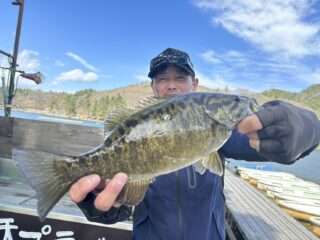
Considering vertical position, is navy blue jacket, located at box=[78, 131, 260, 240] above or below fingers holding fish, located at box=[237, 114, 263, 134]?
below

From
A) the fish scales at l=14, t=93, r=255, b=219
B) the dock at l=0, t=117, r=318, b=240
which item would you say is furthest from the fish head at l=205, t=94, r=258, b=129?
the dock at l=0, t=117, r=318, b=240

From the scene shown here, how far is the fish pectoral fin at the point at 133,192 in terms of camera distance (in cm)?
191

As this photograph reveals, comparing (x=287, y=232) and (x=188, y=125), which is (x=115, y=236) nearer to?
(x=188, y=125)

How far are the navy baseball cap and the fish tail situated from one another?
1496 millimetres

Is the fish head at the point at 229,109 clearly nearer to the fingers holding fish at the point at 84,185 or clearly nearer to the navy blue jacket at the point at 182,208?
the navy blue jacket at the point at 182,208

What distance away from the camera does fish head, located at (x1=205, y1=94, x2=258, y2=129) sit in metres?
1.86

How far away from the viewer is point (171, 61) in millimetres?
2898

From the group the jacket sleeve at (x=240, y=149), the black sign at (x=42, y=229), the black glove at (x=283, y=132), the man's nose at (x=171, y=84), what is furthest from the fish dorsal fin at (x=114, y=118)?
the black sign at (x=42, y=229)

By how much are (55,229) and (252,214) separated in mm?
3848

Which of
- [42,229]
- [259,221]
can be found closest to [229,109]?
[42,229]

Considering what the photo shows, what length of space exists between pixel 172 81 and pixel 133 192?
137 centimetres

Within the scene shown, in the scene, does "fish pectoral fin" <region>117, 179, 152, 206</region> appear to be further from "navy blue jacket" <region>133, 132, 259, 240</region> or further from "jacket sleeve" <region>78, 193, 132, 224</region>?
"navy blue jacket" <region>133, 132, 259, 240</region>

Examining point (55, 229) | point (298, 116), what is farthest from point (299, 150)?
point (55, 229)

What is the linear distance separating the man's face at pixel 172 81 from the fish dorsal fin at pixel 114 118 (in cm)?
101
